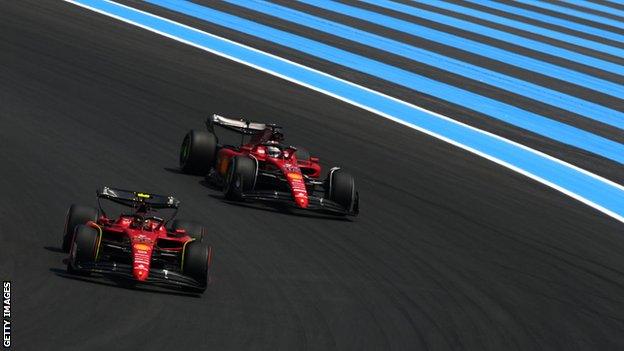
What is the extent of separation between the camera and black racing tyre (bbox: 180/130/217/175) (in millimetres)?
14047

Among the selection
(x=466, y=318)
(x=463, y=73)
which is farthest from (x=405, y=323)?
(x=463, y=73)

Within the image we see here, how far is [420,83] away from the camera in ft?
70.0

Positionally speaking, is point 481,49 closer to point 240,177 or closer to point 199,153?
point 199,153

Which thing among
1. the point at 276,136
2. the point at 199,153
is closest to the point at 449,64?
the point at 276,136

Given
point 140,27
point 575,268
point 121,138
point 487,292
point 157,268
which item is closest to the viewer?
point 157,268

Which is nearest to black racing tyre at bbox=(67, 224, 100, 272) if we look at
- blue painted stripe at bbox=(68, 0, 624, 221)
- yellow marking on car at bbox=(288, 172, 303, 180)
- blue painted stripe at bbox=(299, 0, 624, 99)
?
yellow marking on car at bbox=(288, 172, 303, 180)

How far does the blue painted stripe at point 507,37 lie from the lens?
24.0 meters

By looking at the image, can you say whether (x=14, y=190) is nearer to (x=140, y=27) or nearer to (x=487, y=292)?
(x=487, y=292)

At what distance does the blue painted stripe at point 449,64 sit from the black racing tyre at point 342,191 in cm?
812

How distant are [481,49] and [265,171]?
11609 millimetres

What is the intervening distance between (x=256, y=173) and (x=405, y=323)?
364cm

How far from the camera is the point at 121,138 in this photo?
50.3 ft

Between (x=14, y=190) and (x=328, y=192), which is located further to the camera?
(x=328, y=192)

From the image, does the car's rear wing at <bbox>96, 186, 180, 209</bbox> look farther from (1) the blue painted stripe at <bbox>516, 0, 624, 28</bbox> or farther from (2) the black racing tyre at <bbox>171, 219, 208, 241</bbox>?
(1) the blue painted stripe at <bbox>516, 0, 624, 28</bbox>
